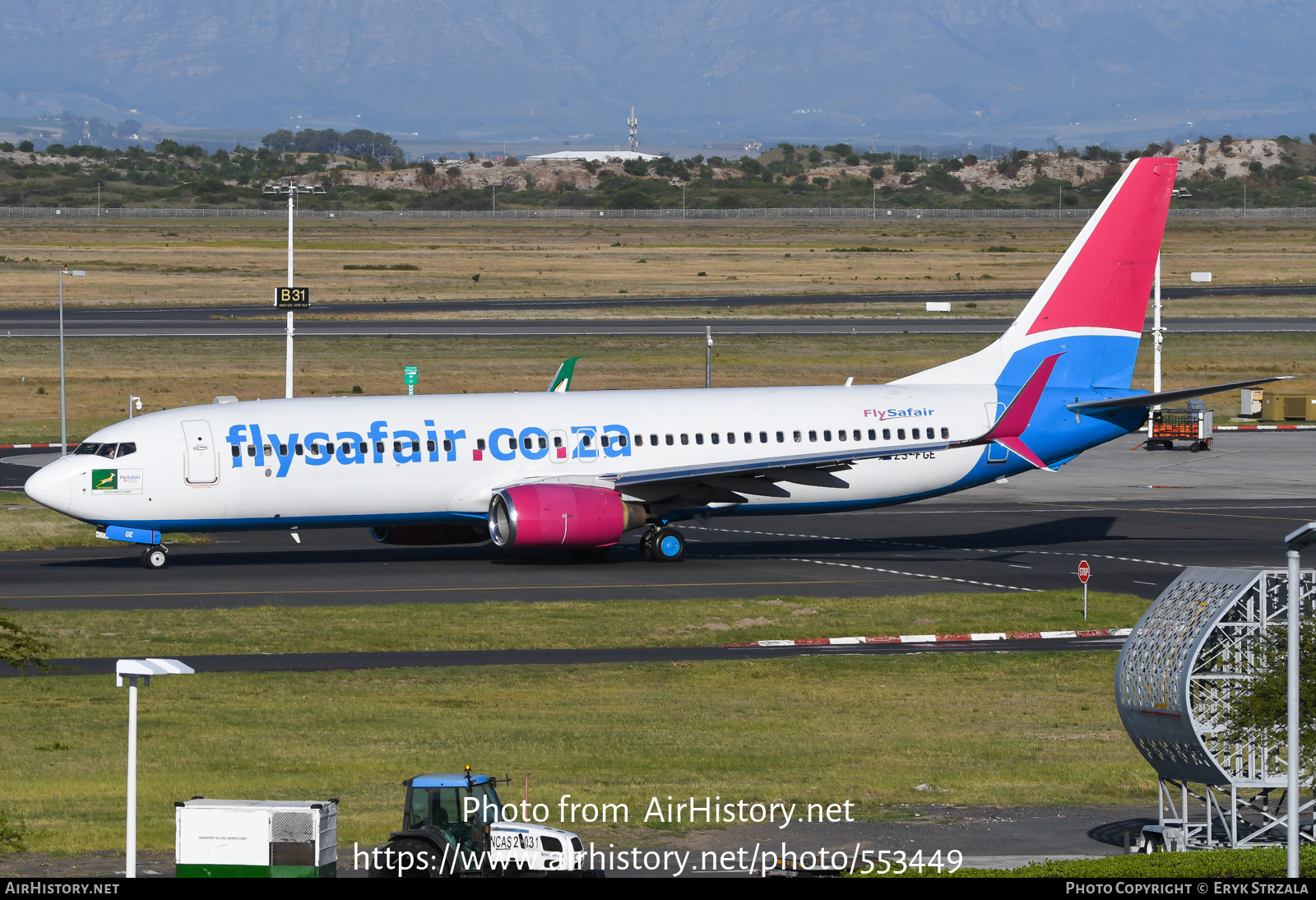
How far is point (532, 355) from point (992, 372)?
5359 centimetres

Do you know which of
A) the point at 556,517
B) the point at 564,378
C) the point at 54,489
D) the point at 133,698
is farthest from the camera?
the point at 564,378

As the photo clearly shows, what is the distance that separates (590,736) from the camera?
29188 millimetres

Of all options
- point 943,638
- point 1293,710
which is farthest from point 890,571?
point 1293,710

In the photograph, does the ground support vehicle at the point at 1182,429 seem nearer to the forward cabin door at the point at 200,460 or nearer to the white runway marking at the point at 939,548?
the white runway marking at the point at 939,548

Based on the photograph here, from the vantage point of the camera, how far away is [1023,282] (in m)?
154

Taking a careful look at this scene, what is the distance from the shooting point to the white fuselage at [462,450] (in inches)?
1805

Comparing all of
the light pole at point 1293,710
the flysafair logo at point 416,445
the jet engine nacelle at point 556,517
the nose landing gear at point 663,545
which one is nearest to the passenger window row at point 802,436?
the flysafair logo at point 416,445

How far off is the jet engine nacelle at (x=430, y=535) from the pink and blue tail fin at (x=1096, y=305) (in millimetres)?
14578

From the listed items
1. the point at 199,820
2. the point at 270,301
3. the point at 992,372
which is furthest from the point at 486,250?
the point at 199,820

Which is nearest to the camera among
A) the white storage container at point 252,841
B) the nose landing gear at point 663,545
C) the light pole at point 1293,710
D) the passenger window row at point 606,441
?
the light pole at point 1293,710

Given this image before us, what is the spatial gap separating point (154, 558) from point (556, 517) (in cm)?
1177

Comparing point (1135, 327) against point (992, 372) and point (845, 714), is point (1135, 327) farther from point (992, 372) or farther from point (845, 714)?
point (845, 714)

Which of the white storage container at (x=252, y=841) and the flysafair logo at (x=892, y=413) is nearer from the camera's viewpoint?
the white storage container at (x=252, y=841)

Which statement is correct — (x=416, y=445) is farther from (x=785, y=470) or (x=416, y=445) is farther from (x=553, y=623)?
(x=785, y=470)
